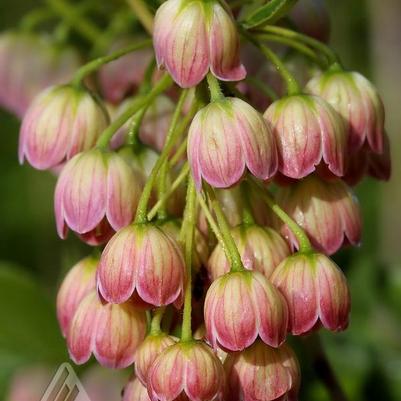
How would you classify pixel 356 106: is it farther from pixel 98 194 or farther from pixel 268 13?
pixel 98 194

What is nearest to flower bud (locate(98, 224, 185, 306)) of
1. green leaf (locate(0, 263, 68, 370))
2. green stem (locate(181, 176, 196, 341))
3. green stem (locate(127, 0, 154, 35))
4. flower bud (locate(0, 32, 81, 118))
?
green stem (locate(181, 176, 196, 341))

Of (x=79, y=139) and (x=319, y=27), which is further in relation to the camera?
(x=319, y=27)

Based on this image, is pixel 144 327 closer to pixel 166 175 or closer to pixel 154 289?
pixel 154 289

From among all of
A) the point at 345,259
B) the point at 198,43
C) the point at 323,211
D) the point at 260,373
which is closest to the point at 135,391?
the point at 260,373

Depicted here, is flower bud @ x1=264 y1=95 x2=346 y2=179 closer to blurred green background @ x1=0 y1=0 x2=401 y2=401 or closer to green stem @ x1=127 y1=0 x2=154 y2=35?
green stem @ x1=127 y1=0 x2=154 y2=35

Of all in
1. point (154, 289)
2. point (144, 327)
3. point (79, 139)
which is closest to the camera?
point (154, 289)

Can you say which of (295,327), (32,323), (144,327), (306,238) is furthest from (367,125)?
(32,323)
